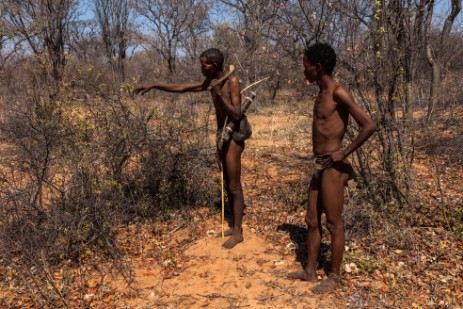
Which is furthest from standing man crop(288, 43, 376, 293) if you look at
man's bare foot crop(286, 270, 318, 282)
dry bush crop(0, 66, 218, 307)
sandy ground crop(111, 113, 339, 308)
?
dry bush crop(0, 66, 218, 307)

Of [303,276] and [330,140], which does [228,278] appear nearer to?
[303,276]

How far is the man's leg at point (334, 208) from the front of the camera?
2.78 meters

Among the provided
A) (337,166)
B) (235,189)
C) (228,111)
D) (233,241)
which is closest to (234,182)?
(235,189)

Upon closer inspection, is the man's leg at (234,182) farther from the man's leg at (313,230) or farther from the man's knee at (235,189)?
the man's leg at (313,230)

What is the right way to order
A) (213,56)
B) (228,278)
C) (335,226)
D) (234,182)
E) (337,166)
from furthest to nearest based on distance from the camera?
(234,182)
(213,56)
(228,278)
(335,226)
(337,166)

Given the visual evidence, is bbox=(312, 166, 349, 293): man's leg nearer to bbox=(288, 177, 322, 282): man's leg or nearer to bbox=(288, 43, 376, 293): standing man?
bbox=(288, 43, 376, 293): standing man

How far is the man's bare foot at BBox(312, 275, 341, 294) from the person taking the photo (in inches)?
116

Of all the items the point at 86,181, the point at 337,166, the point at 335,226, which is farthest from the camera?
the point at 86,181

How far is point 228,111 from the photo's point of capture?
11.0ft

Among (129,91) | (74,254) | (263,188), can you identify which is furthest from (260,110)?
(74,254)

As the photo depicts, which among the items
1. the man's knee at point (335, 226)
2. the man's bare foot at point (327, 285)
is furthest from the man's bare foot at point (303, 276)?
the man's knee at point (335, 226)

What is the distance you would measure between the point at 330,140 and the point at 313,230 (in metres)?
0.75

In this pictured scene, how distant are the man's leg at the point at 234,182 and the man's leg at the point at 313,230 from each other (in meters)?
0.76

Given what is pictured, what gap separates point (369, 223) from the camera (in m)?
3.79
